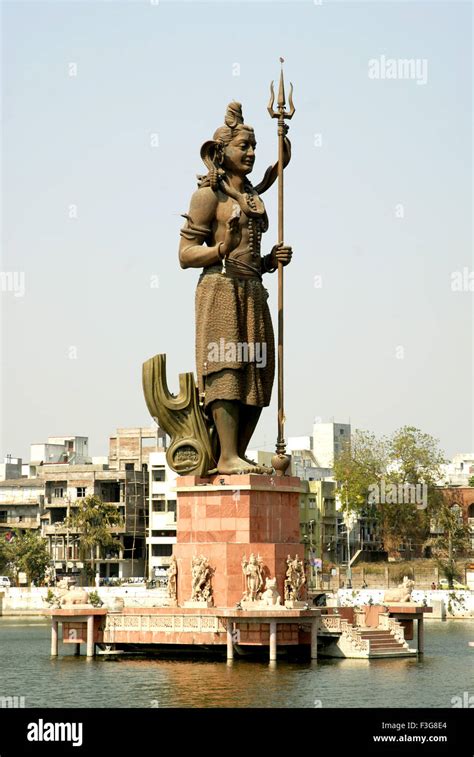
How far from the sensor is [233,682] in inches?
1475

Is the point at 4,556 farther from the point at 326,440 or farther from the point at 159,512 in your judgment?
the point at 326,440

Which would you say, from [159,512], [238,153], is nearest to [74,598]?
[238,153]

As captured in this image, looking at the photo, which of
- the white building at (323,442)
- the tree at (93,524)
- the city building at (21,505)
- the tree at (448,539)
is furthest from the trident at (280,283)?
the white building at (323,442)

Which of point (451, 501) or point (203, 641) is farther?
point (451, 501)

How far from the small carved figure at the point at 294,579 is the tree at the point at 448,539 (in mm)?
41538

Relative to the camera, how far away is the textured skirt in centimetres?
4416

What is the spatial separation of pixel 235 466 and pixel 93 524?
169ft

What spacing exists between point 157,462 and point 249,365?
54.5 metres

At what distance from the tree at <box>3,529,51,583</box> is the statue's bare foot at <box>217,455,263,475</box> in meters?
51.4
